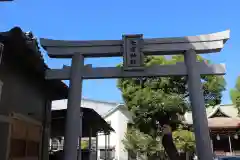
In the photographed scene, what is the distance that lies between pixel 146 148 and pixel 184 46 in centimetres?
1559

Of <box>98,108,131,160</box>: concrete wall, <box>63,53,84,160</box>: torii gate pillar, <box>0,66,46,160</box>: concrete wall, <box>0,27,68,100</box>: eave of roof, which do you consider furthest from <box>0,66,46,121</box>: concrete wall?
<box>98,108,131,160</box>: concrete wall

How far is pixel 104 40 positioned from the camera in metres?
6.97

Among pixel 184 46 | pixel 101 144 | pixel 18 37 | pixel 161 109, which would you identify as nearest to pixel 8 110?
pixel 18 37

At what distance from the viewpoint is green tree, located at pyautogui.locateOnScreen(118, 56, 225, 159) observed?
17094 mm

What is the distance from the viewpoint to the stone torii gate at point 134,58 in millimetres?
6582

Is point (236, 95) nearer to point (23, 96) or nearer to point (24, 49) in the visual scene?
point (23, 96)

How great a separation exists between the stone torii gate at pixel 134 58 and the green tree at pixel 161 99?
31.4 feet

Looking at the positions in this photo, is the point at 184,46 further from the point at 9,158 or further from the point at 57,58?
the point at 9,158

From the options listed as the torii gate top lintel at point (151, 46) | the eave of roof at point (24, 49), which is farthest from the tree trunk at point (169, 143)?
the eave of roof at point (24, 49)

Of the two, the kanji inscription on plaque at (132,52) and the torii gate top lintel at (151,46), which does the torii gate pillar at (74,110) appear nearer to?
the torii gate top lintel at (151,46)

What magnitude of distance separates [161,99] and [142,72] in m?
10.7

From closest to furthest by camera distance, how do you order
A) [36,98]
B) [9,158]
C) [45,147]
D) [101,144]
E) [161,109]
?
[9,158] → [36,98] → [45,147] → [161,109] → [101,144]

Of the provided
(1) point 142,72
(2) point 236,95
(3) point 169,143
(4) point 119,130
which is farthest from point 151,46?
(4) point 119,130

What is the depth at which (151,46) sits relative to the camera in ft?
22.6
